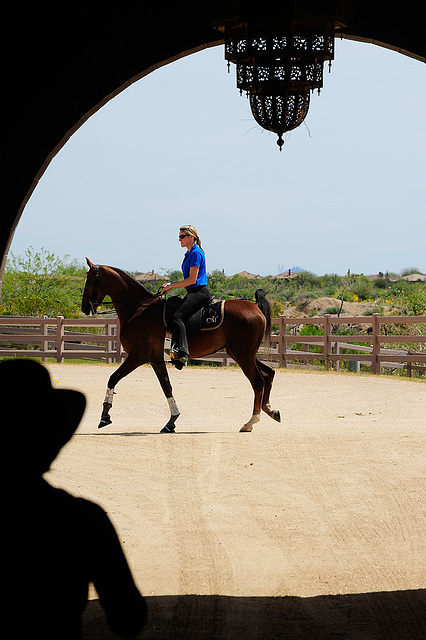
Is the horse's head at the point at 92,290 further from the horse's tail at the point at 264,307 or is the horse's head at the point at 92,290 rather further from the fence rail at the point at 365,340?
the fence rail at the point at 365,340

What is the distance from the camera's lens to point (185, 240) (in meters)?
9.60

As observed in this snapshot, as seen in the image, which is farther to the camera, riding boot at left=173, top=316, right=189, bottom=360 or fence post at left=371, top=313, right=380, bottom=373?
fence post at left=371, top=313, right=380, bottom=373

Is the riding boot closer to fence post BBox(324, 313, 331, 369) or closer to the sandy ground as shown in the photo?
the sandy ground

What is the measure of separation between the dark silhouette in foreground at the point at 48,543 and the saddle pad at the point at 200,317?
2592 mm

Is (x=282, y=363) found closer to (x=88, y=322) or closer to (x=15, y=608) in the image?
(x=88, y=322)

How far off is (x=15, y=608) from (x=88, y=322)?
1855cm

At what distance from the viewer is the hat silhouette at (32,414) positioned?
6605 mm

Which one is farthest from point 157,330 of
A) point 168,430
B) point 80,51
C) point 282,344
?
point 282,344

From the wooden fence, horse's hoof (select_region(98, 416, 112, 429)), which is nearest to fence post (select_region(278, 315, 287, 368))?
the wooden fence

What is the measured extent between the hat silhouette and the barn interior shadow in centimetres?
243

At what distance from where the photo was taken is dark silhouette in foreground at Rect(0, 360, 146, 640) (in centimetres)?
408

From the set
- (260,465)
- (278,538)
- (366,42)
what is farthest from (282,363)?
(366,42)

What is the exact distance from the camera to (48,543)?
523 cm

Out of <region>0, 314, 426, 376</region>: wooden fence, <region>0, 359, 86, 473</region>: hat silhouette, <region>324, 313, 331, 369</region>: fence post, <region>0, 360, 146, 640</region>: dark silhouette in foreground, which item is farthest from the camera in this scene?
<region>324, 313, 331, 369</region>: fence post
